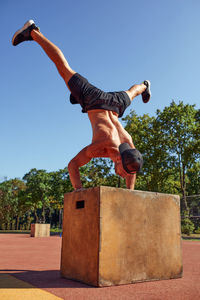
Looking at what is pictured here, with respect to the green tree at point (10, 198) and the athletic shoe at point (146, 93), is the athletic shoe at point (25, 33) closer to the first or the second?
the athletic shoe at point (146, 93)

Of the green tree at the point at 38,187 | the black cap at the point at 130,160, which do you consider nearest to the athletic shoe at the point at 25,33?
the black cap at the point at 130,160

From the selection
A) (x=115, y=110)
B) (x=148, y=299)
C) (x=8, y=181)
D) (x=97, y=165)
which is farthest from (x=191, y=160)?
(x=8, y=181)

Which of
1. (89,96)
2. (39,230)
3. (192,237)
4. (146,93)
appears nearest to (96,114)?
(89,96)

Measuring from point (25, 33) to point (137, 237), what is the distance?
3.85 m

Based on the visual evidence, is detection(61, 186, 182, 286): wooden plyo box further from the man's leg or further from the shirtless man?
the man's leg

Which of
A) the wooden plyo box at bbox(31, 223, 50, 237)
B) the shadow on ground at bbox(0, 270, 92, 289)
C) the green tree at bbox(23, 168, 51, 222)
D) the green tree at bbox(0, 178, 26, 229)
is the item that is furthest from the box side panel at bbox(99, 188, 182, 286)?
the green tree at bbox(0, 178, 26, 229)

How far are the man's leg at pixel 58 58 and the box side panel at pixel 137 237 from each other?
2110 mm

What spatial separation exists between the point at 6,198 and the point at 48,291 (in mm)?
35607

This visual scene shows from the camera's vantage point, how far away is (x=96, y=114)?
13.8 feet

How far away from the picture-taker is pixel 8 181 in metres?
40.1

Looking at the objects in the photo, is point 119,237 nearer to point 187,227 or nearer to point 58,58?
point 58,58

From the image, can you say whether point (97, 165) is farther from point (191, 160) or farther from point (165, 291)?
point (165, 291)

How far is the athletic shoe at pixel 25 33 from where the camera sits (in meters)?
4.46

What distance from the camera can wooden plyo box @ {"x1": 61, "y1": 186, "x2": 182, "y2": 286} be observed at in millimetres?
3223
